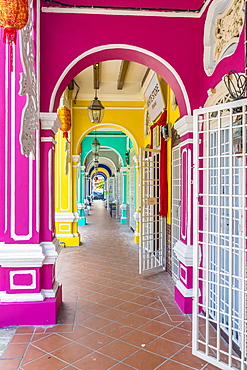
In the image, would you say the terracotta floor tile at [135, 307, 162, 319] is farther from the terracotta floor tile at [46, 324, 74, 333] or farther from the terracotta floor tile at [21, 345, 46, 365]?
the terracotta floor tile at [21, 345, 46, 365]

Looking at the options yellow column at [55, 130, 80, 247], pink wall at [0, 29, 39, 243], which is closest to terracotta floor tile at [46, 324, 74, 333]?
pink wall at [0, 29, 39, 243]

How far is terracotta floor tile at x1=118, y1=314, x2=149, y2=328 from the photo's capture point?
3.48 meters

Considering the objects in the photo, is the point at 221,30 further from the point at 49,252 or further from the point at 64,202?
the point at 64,202

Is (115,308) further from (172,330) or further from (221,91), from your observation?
(221,91)

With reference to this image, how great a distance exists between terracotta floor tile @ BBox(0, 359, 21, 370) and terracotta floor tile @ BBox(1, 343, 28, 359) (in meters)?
0.07

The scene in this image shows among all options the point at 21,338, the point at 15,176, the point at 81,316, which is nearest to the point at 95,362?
the point at 21,338

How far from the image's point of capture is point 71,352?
9.45ft

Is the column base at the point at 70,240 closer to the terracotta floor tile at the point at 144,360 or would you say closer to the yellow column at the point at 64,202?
the yellow column at the point at 64,202

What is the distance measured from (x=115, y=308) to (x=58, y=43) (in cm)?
338

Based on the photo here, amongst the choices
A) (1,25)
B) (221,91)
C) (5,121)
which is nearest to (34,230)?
(5,121)

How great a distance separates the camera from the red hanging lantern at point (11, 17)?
7.05 ft

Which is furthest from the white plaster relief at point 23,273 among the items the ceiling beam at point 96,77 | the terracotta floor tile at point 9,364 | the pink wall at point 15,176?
the ceiling beam at point 96,77

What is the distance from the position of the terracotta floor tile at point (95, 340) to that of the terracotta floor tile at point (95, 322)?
6.6 inches

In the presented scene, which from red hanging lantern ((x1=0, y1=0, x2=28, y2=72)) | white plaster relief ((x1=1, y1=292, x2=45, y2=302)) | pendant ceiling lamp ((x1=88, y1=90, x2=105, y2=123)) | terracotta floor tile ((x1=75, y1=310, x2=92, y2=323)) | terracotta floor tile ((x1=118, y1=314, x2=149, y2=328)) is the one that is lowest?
terracotta floor tile ((x1=118, y1=314, x2=149, y2=328))
